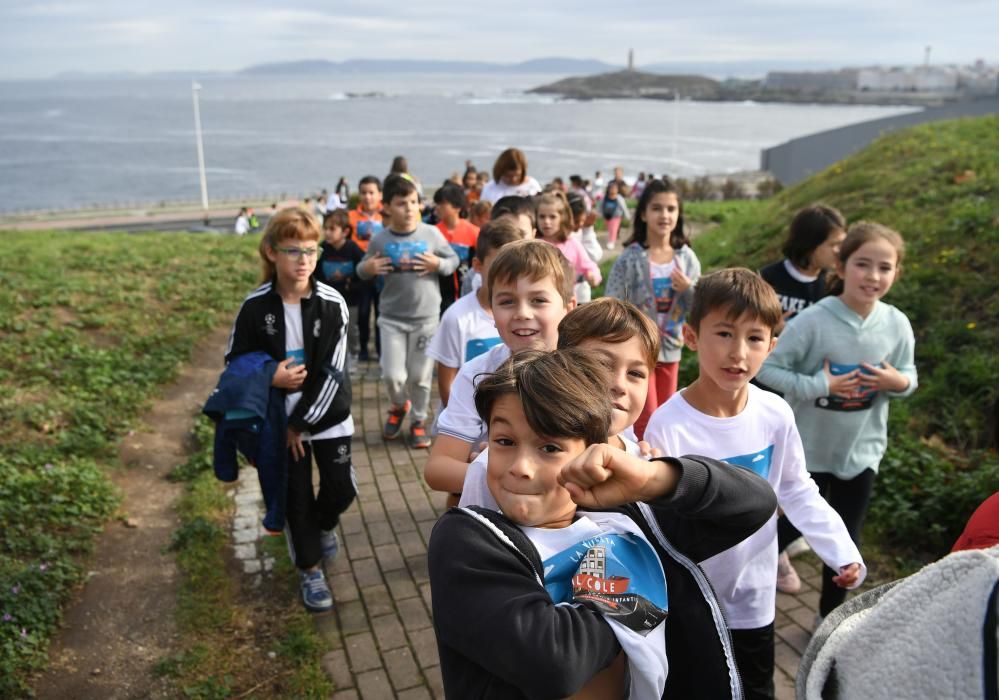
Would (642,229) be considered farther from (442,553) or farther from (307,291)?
(442,553)

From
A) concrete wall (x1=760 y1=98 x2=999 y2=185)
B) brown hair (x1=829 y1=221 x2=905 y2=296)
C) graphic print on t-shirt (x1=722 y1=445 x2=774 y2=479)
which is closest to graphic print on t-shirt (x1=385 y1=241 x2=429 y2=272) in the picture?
brown hair (x1=829 y1=221 x2=905 y2=296)

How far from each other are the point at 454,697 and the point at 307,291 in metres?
2.80

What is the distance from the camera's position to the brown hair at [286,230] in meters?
3.98

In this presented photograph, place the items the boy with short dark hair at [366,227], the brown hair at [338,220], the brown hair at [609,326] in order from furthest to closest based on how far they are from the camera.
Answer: the boy with short dark hair at [366,227] → the brown hair at [338,220] → the brown hair at [609,326]

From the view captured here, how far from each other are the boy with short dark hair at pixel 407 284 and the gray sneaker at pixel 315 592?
6.79ft

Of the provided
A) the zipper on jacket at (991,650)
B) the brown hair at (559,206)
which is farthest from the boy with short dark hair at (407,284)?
the zipper on jacket at (991,650)

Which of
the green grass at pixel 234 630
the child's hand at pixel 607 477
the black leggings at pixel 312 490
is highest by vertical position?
the child's hand at pixel 607 477

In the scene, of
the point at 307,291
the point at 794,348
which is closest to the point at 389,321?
the point at 307,291

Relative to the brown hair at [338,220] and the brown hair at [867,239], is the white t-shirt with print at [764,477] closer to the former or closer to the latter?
the brown hair at [867,239]

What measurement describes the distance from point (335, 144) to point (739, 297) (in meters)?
110

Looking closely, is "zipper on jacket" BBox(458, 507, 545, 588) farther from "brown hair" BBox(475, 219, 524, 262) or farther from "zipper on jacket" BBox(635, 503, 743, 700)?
"brown hair" BBox(475, 219, 524, 262)

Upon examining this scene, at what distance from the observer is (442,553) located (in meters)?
1.61

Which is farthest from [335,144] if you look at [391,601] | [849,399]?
[849,399]

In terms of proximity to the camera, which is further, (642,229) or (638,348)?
(642,229)
